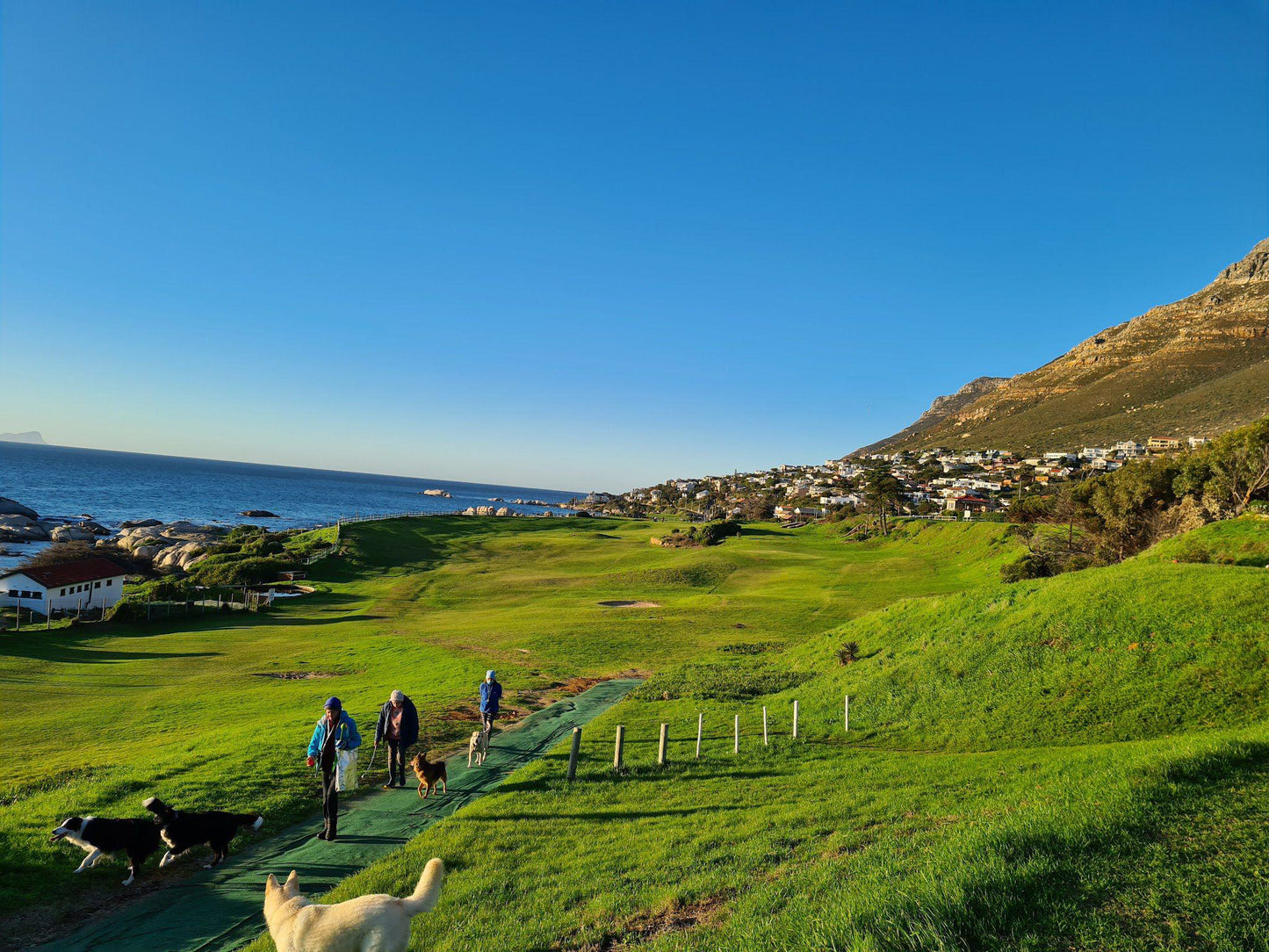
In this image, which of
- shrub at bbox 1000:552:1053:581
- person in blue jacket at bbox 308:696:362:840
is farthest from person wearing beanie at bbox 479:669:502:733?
shrub at bbox 1000:552:1053:581

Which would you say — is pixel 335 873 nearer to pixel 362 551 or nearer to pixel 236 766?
pixel 236 766

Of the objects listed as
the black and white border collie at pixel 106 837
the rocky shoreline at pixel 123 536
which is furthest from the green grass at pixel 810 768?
the rocky shoreline at pixel 123 536

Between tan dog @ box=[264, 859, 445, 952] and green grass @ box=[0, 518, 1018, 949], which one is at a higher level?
tan dog @ box=[264, 859, 445, 952]

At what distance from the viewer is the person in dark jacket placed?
51.0ft

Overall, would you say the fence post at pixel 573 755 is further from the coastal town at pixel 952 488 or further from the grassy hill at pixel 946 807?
the coastal town at pixel 952 488

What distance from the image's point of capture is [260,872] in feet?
37.0

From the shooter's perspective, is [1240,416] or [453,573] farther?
[1240,416]

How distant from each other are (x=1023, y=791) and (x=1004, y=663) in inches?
430

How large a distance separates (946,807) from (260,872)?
1258 centimetres

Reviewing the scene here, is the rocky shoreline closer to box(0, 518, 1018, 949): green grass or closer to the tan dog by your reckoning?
box(0, 518, 1018, 949): green grass

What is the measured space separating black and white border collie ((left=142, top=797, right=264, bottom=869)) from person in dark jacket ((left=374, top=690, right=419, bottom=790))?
3.96 metres

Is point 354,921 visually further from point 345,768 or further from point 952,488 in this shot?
point 952,488

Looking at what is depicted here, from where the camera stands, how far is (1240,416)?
12825cm

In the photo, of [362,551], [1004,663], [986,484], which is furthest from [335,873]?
[986,484]
